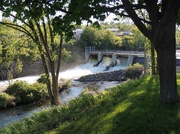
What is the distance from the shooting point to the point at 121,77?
27391 millimetres

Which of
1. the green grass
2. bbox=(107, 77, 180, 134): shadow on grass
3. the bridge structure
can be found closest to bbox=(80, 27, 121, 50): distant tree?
the bridge structure

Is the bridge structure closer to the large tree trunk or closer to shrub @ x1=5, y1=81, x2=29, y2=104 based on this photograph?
shrub @ x1=5, y1=81, x2=29, y2=104

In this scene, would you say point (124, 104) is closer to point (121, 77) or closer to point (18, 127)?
point (18, 127)

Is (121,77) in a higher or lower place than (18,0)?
lower

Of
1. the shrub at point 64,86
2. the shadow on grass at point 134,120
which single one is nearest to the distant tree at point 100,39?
the shrub at point 64,86

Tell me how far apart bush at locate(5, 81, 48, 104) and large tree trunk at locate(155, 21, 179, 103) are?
50.9 feet

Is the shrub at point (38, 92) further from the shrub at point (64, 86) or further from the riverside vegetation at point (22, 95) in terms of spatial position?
the shrub at point (64, 86)

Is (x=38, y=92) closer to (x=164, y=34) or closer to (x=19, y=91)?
(x=19, y=91)

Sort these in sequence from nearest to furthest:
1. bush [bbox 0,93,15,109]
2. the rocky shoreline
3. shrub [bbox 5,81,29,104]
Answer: bush [bbox 0,93,15,109]
shrub [bbox 5,81,29,104]
the rocky shoreline

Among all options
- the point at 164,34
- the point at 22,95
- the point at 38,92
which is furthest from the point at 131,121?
the point at 38,92

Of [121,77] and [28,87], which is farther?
[121,77]

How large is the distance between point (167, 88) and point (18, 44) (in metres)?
9.25

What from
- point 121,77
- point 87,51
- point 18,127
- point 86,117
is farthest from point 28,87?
point 87,51

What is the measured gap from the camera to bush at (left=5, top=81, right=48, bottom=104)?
1883cm
